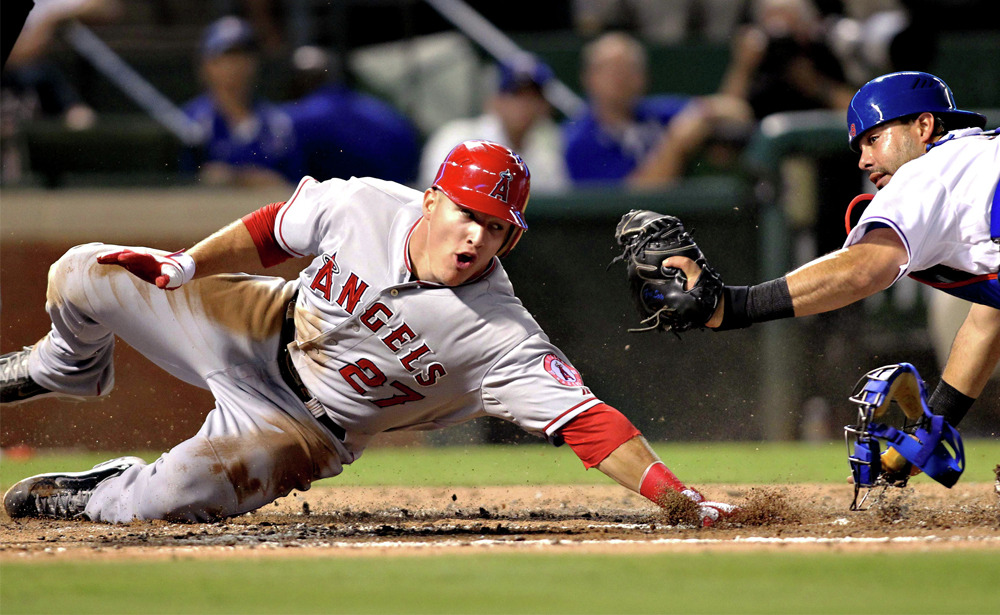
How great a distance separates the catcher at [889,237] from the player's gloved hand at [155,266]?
1652 millimetres

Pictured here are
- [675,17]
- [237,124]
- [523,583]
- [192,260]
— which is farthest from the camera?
[675,17]

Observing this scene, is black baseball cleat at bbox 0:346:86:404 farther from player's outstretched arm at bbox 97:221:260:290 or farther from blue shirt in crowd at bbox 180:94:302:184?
blue shirt in crowd at bbox 180:94:302:184

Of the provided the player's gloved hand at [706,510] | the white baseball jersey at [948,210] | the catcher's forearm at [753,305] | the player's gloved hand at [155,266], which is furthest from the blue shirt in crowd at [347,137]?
the white baseball jersey at [948,210]

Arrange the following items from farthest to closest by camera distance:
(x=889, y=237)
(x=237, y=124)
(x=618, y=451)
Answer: (x=237, y=124) < (x=618, y=451) < (x=889, y=237)

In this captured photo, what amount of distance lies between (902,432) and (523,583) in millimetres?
1921

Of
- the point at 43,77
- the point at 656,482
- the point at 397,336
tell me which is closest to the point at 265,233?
the point at 397,336

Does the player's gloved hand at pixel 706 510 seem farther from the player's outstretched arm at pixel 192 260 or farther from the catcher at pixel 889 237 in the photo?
the player's outstretched arm at pixel 192 260

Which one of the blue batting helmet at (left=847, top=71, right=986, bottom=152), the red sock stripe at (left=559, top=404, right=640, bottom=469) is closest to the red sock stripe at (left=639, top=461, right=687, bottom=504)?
the red sock stripe at (left=559, top=404, right=640, bottom=469)

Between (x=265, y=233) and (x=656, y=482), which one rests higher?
(x=265, y=233)

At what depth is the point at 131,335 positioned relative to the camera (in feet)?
17.1

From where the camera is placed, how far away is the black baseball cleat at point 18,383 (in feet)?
17.4

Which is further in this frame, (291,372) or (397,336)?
(291,372)

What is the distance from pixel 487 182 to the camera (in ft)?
14.7

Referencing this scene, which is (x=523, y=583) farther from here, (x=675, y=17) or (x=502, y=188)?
(x=675, y=17)
